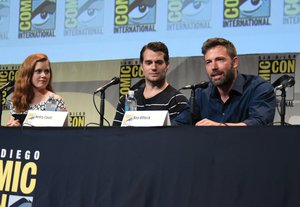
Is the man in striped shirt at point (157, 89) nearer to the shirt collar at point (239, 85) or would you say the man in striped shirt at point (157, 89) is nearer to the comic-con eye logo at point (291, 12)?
the shirt collar at point (239, 85)

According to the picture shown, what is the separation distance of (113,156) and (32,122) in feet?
1.98

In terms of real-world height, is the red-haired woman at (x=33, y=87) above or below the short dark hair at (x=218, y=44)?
below

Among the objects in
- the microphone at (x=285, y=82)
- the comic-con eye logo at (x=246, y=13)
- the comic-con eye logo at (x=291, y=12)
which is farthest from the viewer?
the comic-con eye logo at (x=246, y=13)

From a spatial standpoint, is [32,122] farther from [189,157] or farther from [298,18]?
[298,18]

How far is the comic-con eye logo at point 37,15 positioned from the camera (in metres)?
5.13

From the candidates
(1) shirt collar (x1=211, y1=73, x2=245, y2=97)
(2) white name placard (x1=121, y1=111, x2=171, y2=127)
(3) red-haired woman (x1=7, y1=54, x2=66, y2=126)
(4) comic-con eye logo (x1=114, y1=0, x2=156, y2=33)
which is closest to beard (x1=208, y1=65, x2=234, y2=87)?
(1) shirt collar (x1=211, y1=73, x2=245, y2=97)

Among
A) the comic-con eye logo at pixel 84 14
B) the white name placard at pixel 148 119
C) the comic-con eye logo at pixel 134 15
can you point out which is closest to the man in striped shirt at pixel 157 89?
the white name placard at pixel 148 119

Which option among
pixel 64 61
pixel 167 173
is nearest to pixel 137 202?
pixel 167 173

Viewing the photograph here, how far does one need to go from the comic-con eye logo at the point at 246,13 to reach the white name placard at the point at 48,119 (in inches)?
67.9

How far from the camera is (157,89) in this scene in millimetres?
3688

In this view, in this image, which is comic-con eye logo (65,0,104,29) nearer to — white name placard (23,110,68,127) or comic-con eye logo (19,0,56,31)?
comic-con eye logo (19,0,56,31)

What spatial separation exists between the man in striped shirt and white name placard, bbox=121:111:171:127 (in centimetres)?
83

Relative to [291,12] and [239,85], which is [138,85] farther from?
[291,12]

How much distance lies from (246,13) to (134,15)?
876 mm
